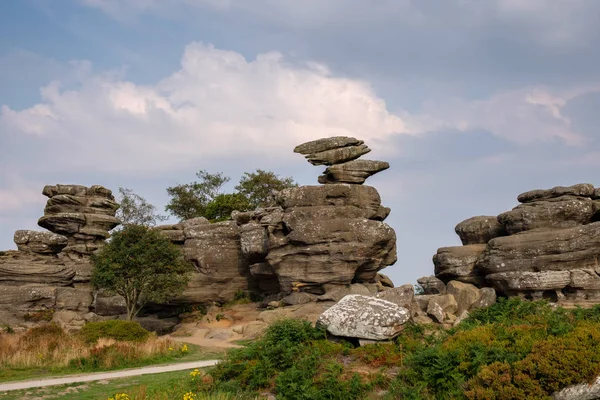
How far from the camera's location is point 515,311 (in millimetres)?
17672

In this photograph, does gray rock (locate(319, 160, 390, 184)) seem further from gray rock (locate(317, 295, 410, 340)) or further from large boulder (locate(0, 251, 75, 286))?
gray rock (locate(317, 295, 410, 340))

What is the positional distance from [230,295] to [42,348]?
1759 centimetres

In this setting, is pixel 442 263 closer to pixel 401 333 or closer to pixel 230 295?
pixel 230 295

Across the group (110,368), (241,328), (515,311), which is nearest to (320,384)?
(515,311)

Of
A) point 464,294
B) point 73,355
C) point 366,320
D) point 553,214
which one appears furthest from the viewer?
point 553,214

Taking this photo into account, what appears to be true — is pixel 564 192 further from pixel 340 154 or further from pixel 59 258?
pixel 59 258

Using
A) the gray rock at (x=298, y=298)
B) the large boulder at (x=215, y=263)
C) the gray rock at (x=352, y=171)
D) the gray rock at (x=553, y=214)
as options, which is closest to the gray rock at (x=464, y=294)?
the gray rock at (x=553, y=214)

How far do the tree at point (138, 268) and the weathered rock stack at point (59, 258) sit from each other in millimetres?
3523

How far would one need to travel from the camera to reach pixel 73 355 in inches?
845

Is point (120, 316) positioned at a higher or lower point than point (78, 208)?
lower

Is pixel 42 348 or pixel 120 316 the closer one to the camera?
pixel 42 348

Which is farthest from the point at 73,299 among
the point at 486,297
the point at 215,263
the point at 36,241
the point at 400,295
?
the point at 486,297

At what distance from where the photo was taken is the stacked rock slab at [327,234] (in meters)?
33.9

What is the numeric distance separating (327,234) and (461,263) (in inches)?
346
